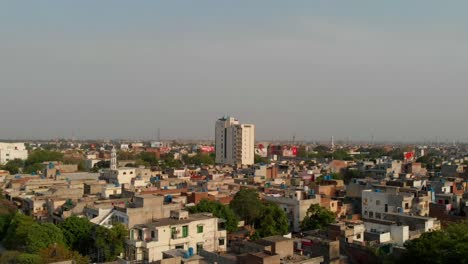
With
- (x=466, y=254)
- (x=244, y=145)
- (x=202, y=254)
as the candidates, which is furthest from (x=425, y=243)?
(x=244, y=145)

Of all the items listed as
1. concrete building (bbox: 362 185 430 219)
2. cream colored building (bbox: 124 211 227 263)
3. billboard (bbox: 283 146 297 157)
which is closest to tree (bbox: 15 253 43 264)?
cream colored building (bbox: 124 211 227 263)

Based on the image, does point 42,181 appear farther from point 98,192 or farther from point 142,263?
point 142,263

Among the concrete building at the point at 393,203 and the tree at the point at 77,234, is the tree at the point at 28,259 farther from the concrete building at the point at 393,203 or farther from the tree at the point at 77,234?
the concrete building at the point at 393,203

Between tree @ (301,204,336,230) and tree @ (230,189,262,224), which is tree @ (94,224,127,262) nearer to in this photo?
tree @ (230,189,262,224)

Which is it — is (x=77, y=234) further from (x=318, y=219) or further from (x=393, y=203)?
(x=393, y=203)

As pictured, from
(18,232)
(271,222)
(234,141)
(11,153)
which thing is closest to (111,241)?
(18,232)
